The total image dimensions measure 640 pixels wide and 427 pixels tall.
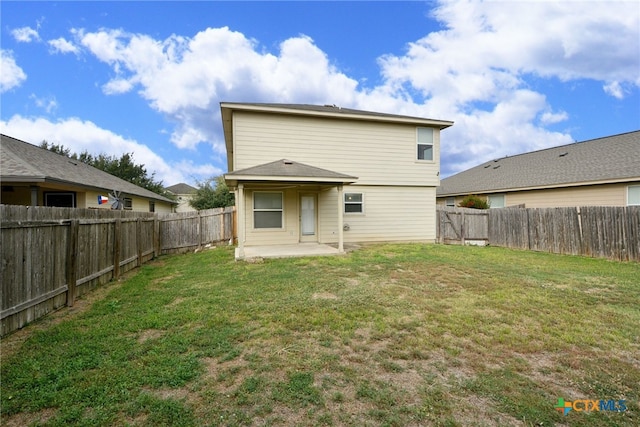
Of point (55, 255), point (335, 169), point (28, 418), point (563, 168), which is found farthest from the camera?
point (563, 168)

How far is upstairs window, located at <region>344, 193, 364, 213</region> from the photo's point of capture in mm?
12688

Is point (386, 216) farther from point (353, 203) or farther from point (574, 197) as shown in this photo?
point (574, 197)

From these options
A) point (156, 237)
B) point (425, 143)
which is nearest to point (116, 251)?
point (156, 237)

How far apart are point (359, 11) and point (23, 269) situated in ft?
41.3

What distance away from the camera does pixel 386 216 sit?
1322cm

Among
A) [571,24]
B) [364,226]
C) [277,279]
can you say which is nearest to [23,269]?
[277,279]

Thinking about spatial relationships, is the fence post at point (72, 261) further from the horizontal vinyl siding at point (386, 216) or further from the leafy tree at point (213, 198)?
the leafy tree at point (213, 198)

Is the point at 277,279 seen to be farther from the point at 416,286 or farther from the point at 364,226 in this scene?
the point at 364,226

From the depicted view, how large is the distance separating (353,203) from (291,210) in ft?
8.78

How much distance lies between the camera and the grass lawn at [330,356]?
2.34 meters

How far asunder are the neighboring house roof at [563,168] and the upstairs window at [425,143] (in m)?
6.01

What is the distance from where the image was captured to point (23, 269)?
400 centimetres

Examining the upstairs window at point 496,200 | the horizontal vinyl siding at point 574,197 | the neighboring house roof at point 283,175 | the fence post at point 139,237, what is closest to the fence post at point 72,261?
the fence post at point 139,237

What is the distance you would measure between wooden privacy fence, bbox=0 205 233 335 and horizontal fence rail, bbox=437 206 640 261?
1253cm
